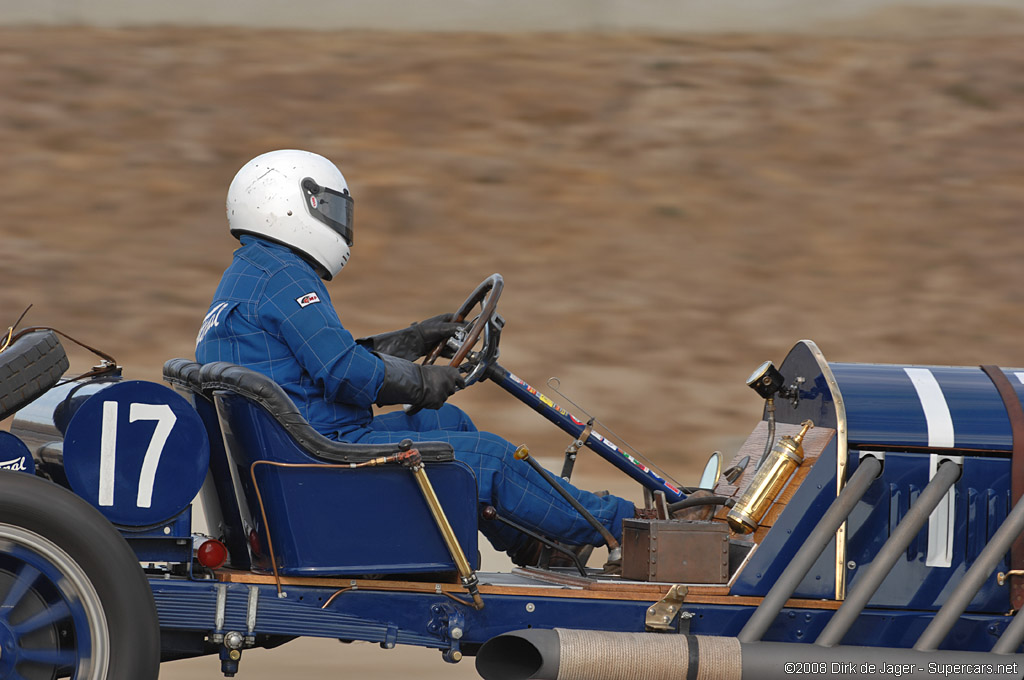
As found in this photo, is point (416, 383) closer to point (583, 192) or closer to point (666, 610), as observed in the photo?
point (666, 610)

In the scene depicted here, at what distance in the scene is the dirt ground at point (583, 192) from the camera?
11.4 m

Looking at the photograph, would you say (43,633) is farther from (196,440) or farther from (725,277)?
(725,277)

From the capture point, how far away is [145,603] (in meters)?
3.29

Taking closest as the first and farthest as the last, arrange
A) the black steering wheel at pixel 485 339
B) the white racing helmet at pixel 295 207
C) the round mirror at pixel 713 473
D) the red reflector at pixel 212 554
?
the red reflector at pixel 212 554, the white racing helmet at pixel 295 207, the black steering wheel at pixel 485 339, the round mirror at pixel 713 473

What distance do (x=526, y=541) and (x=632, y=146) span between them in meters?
10.7

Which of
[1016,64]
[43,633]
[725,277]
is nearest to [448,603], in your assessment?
[43,633]

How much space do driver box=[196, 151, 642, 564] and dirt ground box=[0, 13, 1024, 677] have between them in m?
5.60

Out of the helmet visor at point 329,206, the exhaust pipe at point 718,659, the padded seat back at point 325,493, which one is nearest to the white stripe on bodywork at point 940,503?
the exhaust pipe at point 718,659

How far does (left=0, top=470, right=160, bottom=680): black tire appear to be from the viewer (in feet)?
10.6

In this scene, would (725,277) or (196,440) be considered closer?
(196,440)

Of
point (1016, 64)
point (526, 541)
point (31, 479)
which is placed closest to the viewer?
point (31, 479)

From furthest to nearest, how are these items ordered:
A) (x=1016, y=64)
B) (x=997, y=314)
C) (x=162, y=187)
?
(x=1016, y=64)
(x=162, y=187)
(x=997, y=314)

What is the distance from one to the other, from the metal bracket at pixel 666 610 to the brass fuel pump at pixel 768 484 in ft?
1.02

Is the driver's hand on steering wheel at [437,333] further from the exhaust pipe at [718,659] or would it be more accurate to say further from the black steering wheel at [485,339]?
the exhaust pipe at [718,659]
